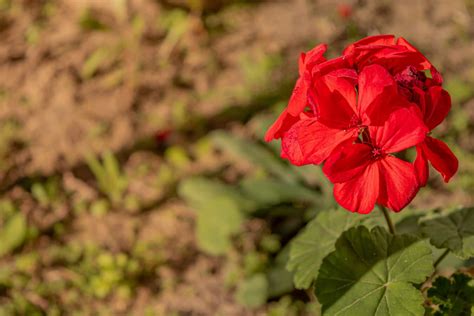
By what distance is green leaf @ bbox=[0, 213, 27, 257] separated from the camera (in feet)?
9.16

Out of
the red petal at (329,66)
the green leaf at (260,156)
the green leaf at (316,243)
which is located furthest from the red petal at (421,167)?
the green leaf at (260,156)

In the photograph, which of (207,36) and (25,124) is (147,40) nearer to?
(207,36)

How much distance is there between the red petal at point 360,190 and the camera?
1.12 m

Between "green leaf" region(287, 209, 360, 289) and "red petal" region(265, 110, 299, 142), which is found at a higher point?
"red petal" region(265, 110, 299, 142)

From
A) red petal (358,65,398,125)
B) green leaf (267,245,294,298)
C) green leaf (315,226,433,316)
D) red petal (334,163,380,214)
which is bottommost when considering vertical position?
green leaf (267,245,294,298)

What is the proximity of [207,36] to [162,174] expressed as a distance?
3.76ft

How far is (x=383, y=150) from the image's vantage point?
1.11 metres

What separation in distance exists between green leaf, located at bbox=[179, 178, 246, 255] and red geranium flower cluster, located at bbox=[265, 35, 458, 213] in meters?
1.29

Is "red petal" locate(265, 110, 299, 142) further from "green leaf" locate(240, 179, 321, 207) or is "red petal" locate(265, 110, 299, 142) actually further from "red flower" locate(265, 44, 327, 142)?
"green leaf" locate(240, 179, 321, 207)

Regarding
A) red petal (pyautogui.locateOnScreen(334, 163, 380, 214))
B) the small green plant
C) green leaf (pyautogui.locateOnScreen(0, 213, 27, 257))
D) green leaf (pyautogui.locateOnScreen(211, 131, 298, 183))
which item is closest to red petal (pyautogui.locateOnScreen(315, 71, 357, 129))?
red petal (pyautogui.locateOnScreen(334, 163, 380, 214))

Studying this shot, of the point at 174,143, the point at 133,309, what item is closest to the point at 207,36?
the point at 174,143

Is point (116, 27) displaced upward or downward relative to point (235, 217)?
upward

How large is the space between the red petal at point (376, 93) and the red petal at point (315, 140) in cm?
5

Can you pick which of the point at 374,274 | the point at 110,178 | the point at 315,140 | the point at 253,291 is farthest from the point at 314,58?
the point at 110,178
